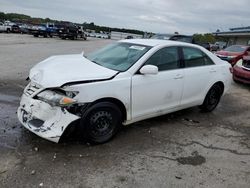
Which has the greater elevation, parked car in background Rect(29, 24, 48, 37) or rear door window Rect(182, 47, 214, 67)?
rear door window Rect(182, 47, 214, 67)

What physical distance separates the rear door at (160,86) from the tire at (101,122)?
0.40 m

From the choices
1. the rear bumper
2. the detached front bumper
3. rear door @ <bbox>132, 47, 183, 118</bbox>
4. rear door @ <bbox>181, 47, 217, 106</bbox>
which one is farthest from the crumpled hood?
the rear bumper

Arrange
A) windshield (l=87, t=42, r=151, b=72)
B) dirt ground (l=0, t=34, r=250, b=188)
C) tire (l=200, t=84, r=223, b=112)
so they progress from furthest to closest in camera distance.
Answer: tire (l=200, t=84, r=223, b=112), windshield (l=87, t=42, r=151, b=72), dirt ground (l=0, t=34, r=250, b=188)

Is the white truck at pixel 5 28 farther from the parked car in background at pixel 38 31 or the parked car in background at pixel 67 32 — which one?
the parked car in background at pixel 67 32

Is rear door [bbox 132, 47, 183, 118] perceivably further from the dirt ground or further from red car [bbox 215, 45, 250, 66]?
red car [bbox 215, 45, 250, 66]

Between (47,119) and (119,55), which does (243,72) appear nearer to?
(119,55)

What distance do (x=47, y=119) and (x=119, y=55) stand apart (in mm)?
1887

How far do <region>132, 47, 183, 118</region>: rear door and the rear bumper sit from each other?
5.70 m

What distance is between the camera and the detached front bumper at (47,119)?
3.99 meters

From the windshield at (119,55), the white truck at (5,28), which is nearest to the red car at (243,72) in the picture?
the windshield at (119,55)

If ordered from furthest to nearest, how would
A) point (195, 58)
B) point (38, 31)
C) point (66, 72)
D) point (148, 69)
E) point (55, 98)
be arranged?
1. point (38, 31)
2. point (195, 58)
3. point (148, 69)
4. point (66, 72)
5. point (55, 98)

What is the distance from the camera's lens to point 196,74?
19.1ft

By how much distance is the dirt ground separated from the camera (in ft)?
11.7

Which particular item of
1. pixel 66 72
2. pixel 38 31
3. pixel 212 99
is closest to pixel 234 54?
pixel 212 99
